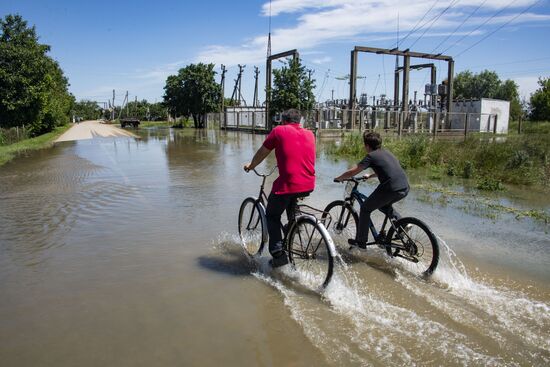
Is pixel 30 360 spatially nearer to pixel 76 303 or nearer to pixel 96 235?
pixel 76 303

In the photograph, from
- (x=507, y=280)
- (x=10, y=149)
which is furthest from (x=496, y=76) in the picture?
(x=507, y=280)

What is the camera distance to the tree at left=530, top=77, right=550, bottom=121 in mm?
50500

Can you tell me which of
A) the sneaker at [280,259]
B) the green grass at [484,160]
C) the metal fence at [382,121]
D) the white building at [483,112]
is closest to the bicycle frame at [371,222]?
the sneaker at [280,259]

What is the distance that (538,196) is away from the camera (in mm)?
10328

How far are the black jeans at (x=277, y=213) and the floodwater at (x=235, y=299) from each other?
0.38 metres

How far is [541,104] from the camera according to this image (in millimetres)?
51438

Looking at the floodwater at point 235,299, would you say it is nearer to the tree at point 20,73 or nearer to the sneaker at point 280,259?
the sneaker at point 280,259

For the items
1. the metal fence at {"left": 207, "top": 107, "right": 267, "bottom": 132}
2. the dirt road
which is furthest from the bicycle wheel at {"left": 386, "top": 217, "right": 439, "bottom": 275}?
the metal fence at {"left": 207, "top": 107, "right": 267, "bottom": 132}

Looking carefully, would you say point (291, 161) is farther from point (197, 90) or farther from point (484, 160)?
point (197, 90)

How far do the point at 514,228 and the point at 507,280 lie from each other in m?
2.70

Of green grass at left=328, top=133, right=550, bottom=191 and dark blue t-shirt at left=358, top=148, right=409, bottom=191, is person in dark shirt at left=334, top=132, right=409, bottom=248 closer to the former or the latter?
dark blue t-shirt at left=358, top=148, right=409, bottom=191

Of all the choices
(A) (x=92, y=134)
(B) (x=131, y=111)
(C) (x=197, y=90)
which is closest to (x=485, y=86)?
(C) (x=197, y=90)

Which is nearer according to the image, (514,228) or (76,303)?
(76,303)

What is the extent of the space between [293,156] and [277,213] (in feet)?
2.26
